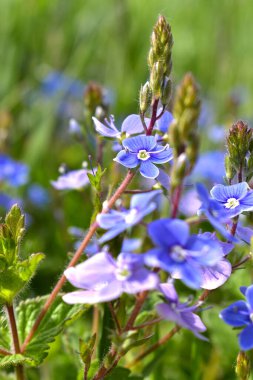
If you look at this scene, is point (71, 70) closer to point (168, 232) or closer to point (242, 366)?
point (242, 366)

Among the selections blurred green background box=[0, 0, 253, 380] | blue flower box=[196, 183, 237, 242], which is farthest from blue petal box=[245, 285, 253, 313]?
blurred green background box=[0, 0, 253, 380]

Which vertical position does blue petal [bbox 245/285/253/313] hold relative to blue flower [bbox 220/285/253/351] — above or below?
above

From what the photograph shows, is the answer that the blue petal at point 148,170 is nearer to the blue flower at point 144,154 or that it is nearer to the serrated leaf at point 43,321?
the blue flower at point 144,154

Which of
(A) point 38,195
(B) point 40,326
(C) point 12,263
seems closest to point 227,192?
(C) point 12,263

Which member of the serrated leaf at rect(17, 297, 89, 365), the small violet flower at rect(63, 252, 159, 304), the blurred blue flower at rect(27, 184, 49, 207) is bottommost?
the blurred blue flower at rect(27, 184, 49, 207)

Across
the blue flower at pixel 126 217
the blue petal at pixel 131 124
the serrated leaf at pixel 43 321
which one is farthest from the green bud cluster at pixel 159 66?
the serrated leaf at pixel 43 321

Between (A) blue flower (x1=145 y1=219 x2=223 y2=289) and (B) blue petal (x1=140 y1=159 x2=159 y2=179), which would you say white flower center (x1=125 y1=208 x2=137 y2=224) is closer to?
(A) blue flower (x1=145 y1=219 x2=223 y2=289)

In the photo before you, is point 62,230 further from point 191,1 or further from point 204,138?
point 191,1
